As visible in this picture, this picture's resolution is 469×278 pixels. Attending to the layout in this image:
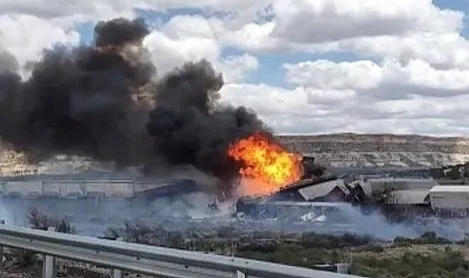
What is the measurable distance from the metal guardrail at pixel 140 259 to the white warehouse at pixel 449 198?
41.7 m

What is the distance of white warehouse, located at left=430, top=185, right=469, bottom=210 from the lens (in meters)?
53.3

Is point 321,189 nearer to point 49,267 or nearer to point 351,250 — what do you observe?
point 351,250

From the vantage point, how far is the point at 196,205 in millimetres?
63094

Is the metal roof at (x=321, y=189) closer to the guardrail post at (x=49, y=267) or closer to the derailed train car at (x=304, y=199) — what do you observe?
the derailed train car at (x=304, y=199)

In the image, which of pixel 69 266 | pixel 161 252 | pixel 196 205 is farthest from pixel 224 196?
pixel 161 252

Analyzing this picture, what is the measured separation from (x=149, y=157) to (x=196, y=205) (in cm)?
568

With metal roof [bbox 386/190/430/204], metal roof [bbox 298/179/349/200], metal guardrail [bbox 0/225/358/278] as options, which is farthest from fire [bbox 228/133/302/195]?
metal guardrail [bbox 0/225/358/278]

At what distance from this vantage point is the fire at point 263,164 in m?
60.9

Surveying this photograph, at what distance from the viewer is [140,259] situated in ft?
35.4

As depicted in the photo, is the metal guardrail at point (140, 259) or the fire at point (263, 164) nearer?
the metal guardrail at point (140, 259)

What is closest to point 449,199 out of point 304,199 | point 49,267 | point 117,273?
point 304,199

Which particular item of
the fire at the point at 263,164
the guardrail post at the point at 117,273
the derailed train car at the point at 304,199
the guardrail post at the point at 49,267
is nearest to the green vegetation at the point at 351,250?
the guardrail post at the point at 49,267

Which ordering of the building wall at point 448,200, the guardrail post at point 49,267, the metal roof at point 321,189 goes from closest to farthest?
the guardrail post at point 49,267 < the building wall at point 448,200 < the metal roof at point 321,189

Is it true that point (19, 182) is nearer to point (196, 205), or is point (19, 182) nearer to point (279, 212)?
point (196, 205)
